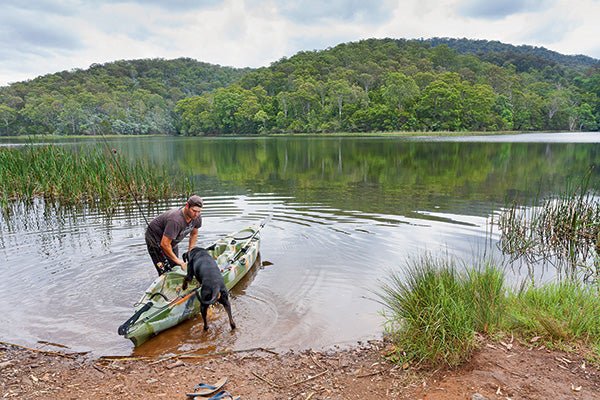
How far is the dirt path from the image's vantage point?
3707mm

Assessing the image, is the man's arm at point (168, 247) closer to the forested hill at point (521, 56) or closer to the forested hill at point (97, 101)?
the forested hill at point (97, 101)

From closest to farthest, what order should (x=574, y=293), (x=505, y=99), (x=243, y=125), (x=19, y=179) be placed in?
1. (x=574, y=293)
2. (x=19, y=179)
3. (x=505, y=99)
4. (x=243, y=125)

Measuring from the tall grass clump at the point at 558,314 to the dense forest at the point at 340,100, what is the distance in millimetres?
78298

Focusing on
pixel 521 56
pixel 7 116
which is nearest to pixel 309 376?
pixel 7 116

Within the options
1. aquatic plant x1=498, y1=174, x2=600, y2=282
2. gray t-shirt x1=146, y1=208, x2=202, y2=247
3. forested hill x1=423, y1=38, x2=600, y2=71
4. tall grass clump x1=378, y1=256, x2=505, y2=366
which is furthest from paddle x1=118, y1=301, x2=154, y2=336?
forested hill x1=423, y1=38, x2=600, y2=71

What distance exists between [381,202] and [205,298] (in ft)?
33.5

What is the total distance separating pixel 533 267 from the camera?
26.5 ft

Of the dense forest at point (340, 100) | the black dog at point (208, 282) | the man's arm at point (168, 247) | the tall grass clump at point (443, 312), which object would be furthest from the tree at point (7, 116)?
the tall grass clump at point (443, 312)

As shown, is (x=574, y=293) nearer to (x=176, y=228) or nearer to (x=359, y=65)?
(x=176, y=228)

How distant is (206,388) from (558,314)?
12.8 ft

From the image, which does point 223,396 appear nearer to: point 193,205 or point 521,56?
point 193,205

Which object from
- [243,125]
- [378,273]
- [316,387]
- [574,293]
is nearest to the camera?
[316,387]

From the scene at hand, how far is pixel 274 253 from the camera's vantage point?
363 inches

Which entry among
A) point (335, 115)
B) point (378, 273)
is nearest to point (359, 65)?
point (335, 115)
